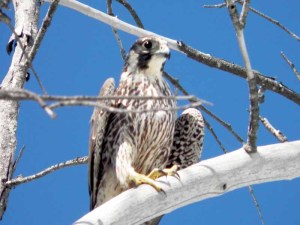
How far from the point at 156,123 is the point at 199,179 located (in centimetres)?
74

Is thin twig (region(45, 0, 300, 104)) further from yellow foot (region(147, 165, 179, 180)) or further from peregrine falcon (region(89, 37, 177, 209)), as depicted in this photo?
Answer: yellow foot (region(147, 165, 179, 180))

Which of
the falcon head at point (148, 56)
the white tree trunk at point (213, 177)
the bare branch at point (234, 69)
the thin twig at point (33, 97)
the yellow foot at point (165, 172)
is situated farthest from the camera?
the falcon head at point (148, 56)

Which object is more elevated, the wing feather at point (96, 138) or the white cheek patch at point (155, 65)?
the white cheek patch at point (155, 65)

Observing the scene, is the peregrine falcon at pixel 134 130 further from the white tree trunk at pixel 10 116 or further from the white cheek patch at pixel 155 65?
the white tree trunk at pixel 10 116

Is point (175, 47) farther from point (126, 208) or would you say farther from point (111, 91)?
point (126, 208)

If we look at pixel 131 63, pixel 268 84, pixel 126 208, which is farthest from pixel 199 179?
pixel 131 63

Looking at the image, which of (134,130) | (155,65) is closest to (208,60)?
(155,65)

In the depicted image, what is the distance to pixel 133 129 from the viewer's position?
288cm

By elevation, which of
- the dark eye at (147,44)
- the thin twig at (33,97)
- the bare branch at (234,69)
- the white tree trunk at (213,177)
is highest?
the dark eye at (147,44)

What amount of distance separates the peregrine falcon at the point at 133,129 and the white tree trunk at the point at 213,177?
0.49 meters

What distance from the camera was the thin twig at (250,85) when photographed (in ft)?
6.15

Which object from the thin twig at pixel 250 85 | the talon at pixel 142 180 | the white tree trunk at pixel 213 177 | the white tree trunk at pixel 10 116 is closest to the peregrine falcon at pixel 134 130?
the talon at pixel 142 180

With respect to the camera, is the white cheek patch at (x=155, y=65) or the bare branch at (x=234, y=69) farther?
the white cheek patch at (x=155, y=65)

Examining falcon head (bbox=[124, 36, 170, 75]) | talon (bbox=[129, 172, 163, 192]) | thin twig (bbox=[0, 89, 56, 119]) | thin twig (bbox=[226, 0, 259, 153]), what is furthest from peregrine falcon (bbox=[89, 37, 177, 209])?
thin twig (bbox=[0, 89, 56, 119])
